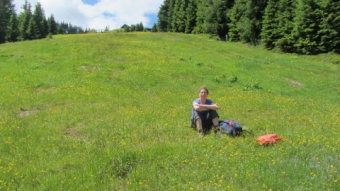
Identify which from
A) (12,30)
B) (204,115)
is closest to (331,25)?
(204,115)

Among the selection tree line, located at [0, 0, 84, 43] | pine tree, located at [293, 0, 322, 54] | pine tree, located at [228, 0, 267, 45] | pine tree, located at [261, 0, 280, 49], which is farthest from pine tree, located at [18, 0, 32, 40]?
pine tree, located at [293, 0, 322, 54]

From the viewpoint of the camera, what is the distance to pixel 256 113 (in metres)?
12.3

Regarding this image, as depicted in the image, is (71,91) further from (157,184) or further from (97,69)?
(157,184)

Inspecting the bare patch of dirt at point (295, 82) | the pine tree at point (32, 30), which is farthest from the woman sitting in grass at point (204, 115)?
the pine tree at point (32, 30)

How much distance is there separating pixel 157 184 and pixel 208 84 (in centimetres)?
1187

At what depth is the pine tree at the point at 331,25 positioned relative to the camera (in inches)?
1251

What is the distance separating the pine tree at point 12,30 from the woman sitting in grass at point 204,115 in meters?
64.0

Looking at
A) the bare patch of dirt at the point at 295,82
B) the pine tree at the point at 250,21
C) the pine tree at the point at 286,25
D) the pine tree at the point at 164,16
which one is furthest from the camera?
the pine tree at the point at 164,16

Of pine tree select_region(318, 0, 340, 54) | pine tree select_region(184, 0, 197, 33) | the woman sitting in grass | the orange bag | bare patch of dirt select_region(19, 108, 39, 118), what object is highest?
pine tree select_region(184, 0, 197, 33)

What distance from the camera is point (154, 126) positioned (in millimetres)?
9898

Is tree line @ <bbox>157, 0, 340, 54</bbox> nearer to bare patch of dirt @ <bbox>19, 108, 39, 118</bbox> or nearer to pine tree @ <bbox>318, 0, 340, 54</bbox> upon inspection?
pine tree @ <bbox>318, 0, 340, 54</bbox>

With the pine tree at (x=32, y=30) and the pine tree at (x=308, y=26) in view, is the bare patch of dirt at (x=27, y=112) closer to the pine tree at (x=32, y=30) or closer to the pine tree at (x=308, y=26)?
the pine tree at (x=308, y=26)

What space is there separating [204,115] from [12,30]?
2553 inches

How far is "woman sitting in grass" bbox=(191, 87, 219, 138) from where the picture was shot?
9.42 metres
